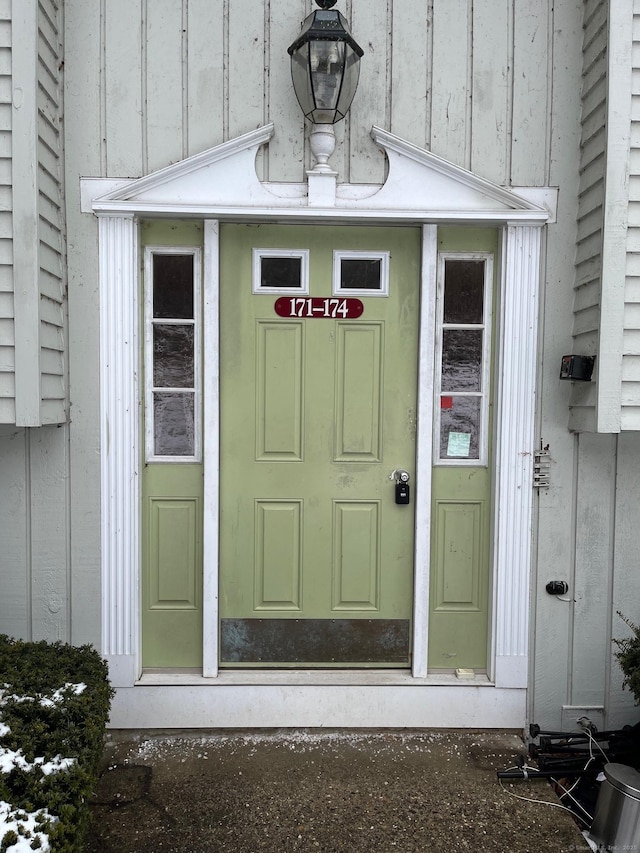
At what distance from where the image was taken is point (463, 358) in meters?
3.26

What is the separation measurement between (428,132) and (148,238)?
1.52 m

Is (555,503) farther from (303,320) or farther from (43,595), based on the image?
(43,595)

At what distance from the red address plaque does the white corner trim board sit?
13.6 inches

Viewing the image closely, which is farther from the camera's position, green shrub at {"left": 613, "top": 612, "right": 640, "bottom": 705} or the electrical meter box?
the electrical meter box

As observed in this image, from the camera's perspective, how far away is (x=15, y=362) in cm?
275

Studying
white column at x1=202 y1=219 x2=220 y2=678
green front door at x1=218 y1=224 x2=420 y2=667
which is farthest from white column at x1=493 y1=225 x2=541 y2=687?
white column at x1=202 y1=219 x2=220 y2=678

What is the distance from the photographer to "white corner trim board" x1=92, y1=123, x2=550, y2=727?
302cm

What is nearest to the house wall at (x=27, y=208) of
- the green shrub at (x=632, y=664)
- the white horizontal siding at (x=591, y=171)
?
the white horizontal siding at (x=591, y=171)

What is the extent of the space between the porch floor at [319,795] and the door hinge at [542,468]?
133 cm

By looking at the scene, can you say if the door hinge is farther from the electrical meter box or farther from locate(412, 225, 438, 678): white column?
locate(412, 225, 438, 678): white column

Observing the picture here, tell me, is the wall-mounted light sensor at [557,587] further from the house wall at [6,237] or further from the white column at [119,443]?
the house wall at [6,237]

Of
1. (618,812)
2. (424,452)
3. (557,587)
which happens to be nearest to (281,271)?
(424,452)

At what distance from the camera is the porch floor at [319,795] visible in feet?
8.23

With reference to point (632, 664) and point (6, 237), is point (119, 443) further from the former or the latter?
point (632, 664)
